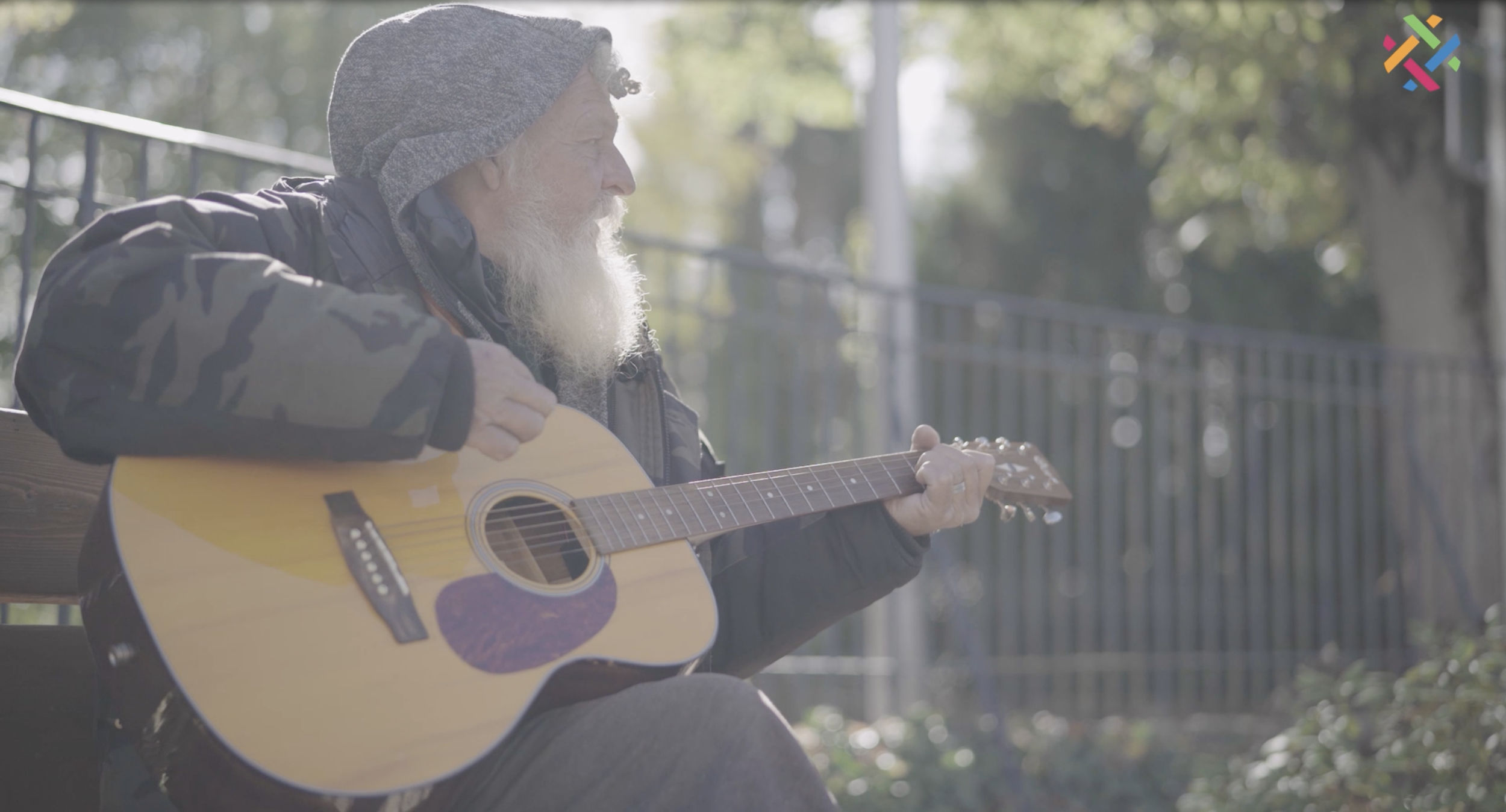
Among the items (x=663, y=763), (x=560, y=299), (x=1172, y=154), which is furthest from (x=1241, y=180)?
(x=663, y=763)

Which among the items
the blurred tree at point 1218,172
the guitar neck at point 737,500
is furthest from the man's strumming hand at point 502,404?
the blurred tree at point 1218,172

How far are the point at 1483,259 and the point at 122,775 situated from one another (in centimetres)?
924

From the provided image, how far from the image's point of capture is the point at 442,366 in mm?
1822

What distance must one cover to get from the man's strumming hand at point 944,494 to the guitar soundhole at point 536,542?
747 mm

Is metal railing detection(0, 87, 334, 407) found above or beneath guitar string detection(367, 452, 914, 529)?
above

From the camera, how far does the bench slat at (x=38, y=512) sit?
2.10m

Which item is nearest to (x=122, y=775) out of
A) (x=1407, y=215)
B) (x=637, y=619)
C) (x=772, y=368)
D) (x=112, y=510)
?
(x=112, y=510)

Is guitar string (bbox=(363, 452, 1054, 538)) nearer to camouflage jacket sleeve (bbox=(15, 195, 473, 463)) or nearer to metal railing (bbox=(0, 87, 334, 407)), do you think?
camouflage jacket sleeve (bbox=(15, 195, 473, 463))

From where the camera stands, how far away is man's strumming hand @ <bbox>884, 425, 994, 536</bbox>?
2553 mm

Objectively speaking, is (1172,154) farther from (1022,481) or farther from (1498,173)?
(1022,481)

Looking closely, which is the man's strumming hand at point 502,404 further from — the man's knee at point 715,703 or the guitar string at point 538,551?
the man's knee at point 715,703

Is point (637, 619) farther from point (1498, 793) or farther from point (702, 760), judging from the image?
point (1498, 793)

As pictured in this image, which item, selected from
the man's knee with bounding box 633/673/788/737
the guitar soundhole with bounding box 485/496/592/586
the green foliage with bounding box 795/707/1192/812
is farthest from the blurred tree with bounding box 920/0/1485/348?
the man's knee with bounding box 633/673/788/737

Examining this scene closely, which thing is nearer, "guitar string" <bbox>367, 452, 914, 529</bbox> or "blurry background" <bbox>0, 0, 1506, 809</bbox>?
A: "guitar string" <bbox>367, 452, 914, 529</bbox>
